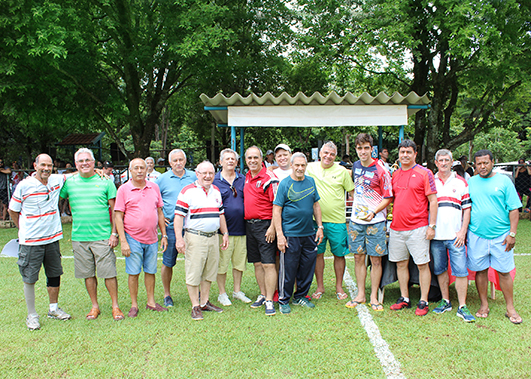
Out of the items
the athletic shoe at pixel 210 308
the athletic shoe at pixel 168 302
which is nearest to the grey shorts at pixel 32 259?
the athletic shoe at pixel 168 302

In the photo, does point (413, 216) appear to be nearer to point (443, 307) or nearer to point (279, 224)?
point (443, 307)

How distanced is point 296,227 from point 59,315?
110 inches

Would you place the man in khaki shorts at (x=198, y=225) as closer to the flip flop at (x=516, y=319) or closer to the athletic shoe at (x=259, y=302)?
→ the athletic shoe at (x=259, y=302)

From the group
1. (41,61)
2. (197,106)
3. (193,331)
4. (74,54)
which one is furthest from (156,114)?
(193,331)

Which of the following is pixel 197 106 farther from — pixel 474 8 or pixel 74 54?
pixel 474 8

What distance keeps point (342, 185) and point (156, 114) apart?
1180 cm

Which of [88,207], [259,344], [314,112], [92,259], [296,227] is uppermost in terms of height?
[314,112]

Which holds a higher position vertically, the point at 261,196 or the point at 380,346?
the point at 261,196

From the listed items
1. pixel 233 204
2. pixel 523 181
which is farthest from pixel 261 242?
pixel 523 181

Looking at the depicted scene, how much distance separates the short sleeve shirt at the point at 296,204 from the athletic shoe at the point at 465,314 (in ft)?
5.98

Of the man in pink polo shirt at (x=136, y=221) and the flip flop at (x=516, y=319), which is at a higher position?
the man in pink polo shirt at (x=136, y=221)

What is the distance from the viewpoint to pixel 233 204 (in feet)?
14.9

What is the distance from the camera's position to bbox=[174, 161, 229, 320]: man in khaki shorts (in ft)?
13.9

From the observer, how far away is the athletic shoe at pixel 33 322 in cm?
400
